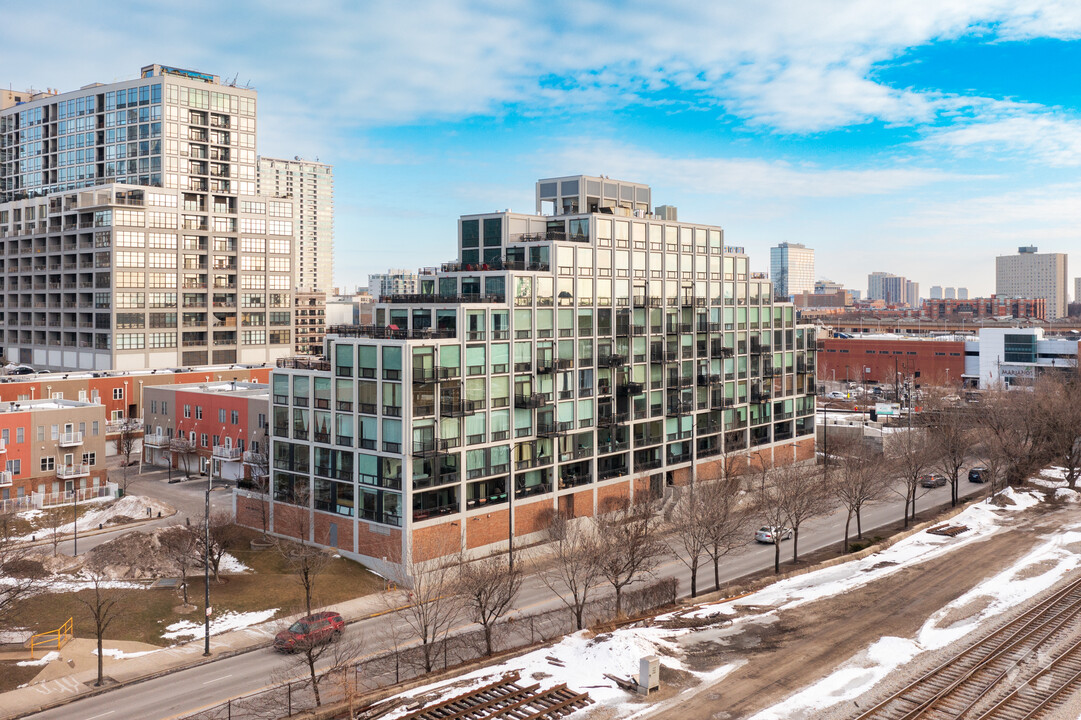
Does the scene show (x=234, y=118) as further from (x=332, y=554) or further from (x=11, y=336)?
(x=332, y=554)

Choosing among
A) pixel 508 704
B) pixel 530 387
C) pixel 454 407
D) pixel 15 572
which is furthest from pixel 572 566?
pixel 15 572

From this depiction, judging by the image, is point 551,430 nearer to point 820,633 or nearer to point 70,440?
point 820,633

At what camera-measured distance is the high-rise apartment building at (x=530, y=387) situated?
58906mm

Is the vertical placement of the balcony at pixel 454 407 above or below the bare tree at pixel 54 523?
above

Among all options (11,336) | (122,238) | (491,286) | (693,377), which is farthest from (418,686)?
(11,336)

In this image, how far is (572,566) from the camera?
46.7 metres

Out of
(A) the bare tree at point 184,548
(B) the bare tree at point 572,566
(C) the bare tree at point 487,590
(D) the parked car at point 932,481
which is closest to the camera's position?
(C) the bare tree at point 487,590

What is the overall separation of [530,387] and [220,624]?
1097 inches

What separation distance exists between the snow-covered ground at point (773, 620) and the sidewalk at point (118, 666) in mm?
14392

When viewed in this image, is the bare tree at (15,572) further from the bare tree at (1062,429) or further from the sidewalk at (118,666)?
the bare tree at (1062,429)

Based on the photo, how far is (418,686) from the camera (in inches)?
1489

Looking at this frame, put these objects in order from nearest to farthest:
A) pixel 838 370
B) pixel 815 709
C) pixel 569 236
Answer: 1. pixel 815 709
2. pixel 569 236
3. pixel 838 370

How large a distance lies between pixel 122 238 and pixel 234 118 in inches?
1184

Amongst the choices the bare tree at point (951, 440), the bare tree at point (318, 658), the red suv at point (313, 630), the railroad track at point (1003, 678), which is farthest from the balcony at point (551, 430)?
the bare tree at point (951, 440)
